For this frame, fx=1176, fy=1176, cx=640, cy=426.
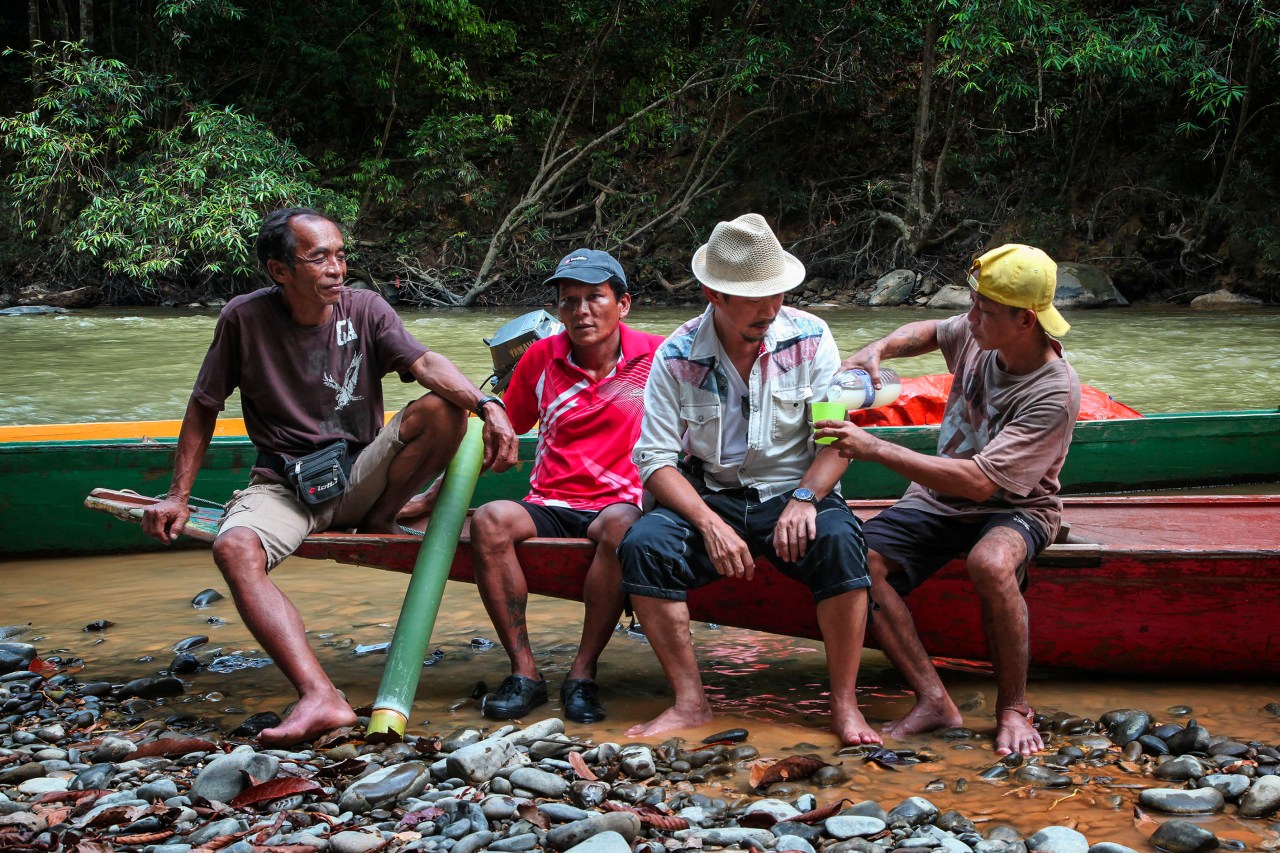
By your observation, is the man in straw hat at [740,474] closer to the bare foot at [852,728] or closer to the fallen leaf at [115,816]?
the bare foot at [852,728]

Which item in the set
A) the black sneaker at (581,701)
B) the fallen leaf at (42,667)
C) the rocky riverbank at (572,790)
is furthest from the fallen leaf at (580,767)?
the fallen leaf at (42,667)

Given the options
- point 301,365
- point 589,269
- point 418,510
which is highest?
point 589,269

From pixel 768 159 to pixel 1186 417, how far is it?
13449 mm

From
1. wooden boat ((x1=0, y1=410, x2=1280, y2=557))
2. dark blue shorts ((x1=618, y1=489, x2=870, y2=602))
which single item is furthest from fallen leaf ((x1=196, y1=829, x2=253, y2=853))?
wooden boat ((x1=0, y1=410, x2=1280, y2=557))

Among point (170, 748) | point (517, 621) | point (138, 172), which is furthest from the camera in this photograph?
point (138, 172)

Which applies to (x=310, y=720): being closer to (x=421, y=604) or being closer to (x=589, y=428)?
(x=421, y=604)

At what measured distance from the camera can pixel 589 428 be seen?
145 inches

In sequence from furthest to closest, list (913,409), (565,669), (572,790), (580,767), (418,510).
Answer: (913,409) → (418,510) → (565,669) → (580,767) → (572,790)

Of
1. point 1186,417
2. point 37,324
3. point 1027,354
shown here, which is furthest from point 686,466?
point 37,324

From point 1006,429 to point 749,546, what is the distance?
757mm

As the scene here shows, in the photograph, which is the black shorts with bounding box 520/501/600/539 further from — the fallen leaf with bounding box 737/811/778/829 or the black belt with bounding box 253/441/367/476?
the fallen leaf with bounding box 737/811/778/829

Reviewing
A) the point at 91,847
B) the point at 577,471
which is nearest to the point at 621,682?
the point at 577,471

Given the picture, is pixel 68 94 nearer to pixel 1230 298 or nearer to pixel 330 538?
pixel 330 538

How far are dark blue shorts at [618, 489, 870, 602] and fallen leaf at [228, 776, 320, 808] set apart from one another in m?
0.95
